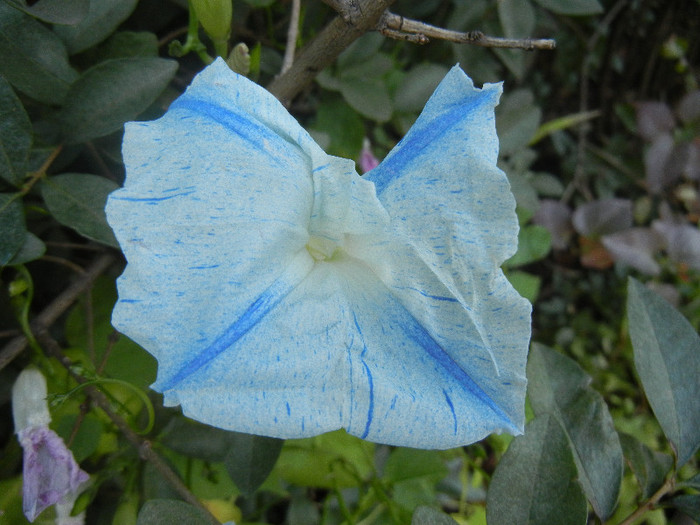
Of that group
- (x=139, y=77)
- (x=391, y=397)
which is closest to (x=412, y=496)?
(x=391, y=397)

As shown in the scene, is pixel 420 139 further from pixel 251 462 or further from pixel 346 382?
pixel 251 462

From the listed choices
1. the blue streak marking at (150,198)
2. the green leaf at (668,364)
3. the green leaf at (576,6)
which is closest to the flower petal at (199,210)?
the blue streak marking at (150,198)

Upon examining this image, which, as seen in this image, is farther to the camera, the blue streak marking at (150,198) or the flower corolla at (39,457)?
the flower corolla at (39,457)

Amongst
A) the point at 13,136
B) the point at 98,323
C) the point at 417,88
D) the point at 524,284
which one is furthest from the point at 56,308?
the point at 524,284

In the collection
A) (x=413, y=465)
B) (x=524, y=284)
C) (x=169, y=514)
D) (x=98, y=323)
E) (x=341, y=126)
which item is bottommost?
(x=413, y=465)

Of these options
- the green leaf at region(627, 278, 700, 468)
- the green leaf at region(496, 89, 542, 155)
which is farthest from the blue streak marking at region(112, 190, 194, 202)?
the green leaf at region(496, 89, 542, 155)

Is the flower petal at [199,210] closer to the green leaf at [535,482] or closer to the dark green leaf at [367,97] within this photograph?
the green leaf at [535,482]

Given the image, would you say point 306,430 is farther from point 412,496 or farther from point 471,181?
point 412,496
